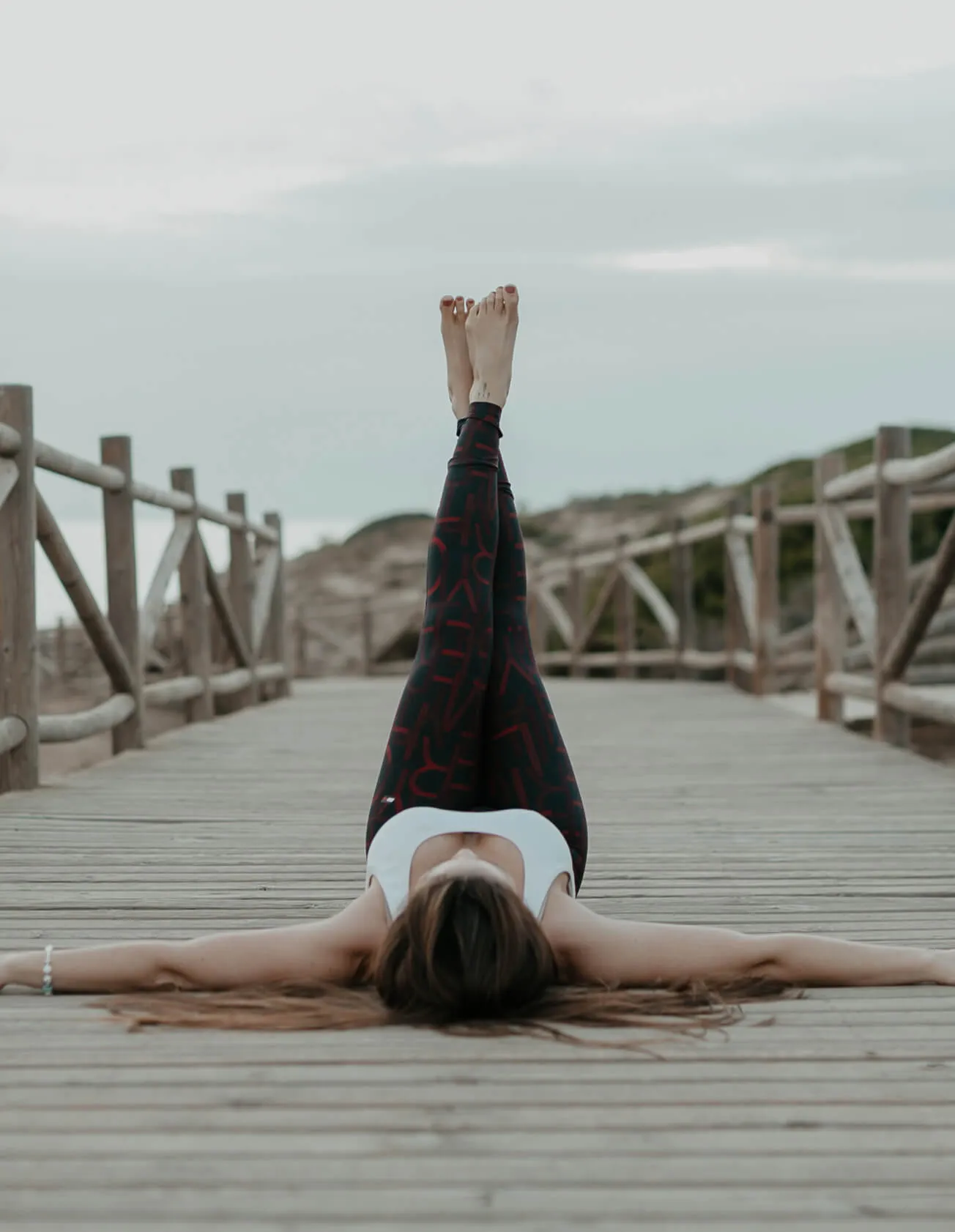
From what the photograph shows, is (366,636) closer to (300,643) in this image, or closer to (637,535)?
(300,643)

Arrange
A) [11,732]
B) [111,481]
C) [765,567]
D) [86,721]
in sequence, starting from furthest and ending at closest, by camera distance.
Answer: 1. [765,567]
2. [111,481]
3. [86,721]
4. [11,732]

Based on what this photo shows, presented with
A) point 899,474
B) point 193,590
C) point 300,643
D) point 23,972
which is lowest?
point 300,643

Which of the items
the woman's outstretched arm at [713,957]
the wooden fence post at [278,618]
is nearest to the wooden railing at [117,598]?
the wooden fence post at [278,618]

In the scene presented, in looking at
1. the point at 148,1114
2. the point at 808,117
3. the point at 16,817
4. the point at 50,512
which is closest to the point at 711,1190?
the point at 148,1114

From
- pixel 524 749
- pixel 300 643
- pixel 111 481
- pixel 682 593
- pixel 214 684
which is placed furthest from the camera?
pixel 300 643

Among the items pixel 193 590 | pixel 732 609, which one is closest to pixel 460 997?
pixel 193 590

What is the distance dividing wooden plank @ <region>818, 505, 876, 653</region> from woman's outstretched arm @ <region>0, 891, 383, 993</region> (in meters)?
3.94

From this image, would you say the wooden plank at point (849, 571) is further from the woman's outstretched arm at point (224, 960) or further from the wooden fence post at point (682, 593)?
the woman's outstretched arm at point (224, 960)

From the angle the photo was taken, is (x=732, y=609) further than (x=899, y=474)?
Yes

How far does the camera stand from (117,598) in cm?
597

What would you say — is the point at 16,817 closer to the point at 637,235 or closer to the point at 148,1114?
the point at 148,1114

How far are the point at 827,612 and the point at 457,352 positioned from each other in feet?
12.7

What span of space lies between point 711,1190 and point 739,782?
350cm

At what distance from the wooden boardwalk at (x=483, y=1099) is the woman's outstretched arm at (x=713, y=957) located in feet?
0.15
